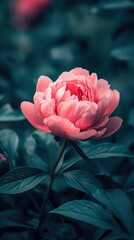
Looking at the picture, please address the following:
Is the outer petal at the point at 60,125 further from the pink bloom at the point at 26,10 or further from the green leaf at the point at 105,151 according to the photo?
the pink bloom at the point at 26,10

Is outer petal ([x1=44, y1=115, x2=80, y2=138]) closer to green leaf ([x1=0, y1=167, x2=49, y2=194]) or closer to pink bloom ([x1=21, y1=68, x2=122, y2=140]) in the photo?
pink bloom ([x1=21, y1=68, x2=122, y2=140])

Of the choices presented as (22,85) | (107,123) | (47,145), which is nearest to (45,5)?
(22,85)

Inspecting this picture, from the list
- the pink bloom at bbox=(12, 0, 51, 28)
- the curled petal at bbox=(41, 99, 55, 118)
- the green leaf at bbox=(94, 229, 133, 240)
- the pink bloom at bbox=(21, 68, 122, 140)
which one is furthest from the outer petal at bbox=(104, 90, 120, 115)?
the pink bloom at bbox=(12, 0, 51, 28)

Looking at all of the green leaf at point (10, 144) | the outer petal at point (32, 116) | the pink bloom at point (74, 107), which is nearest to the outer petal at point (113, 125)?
the pink bloom at point (74, 107)

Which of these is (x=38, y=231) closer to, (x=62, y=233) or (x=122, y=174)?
(x=62, y=233)

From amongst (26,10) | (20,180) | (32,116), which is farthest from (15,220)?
(26,10)

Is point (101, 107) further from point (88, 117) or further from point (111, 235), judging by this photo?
point (111, 235)

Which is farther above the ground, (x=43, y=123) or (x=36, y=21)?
(x=36, y=21)
